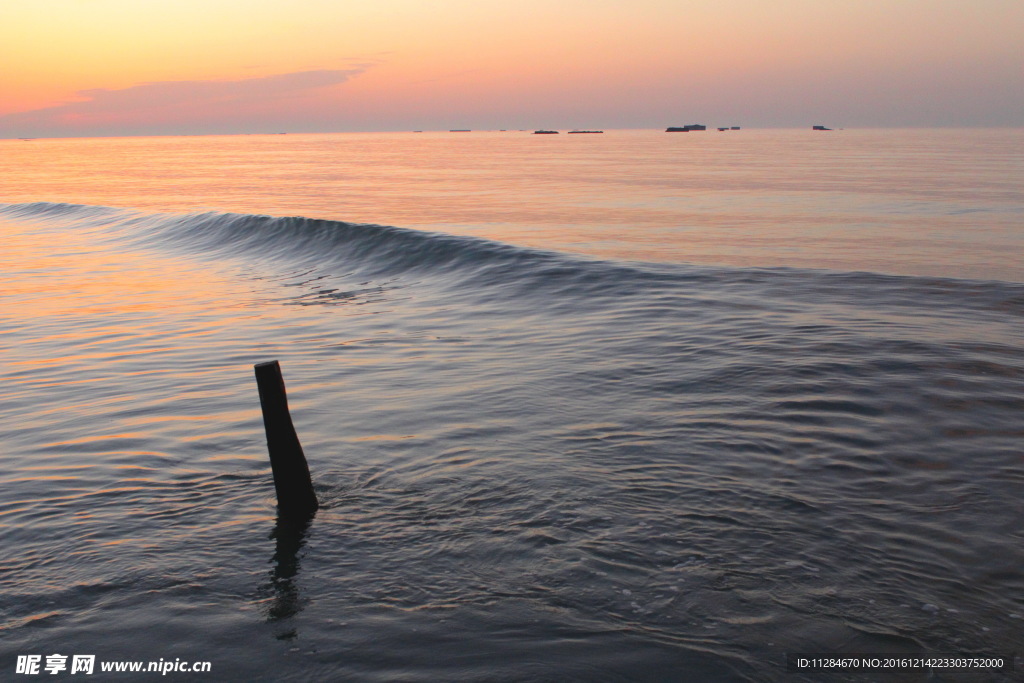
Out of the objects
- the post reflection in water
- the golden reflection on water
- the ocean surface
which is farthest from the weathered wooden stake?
the golden reflection on water

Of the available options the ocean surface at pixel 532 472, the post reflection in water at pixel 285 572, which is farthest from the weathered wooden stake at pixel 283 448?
the ocean surface at pixel 532 472

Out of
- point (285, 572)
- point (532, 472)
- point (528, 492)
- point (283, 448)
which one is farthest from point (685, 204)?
point (285, 572)

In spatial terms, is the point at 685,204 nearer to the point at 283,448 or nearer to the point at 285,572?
the point at 283,448

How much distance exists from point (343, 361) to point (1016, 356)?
11360 millimetres

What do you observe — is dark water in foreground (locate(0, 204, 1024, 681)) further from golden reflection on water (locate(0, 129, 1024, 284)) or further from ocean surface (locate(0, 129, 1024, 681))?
golden reflection on water (locate(0, 129, 1024, 284))

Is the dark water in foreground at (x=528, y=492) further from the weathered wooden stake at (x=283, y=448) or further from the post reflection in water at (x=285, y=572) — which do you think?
the weathered wooden stake at (x=283, y=448)

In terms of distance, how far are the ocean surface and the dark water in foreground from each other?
0.12ft

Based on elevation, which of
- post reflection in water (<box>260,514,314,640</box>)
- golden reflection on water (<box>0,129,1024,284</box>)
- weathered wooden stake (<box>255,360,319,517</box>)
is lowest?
post reflection in water (<box>260,514,314,640</box>)

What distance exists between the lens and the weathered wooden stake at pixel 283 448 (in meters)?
6.84

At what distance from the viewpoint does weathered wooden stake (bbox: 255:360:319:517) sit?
6835 millimetres

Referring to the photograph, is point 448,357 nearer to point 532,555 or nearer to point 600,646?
point 532,555

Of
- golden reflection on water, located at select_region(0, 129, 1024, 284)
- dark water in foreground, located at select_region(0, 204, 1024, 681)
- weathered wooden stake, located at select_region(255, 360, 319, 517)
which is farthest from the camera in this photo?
golden reflection on water, located at select_region(0, 129, 1024, 284)

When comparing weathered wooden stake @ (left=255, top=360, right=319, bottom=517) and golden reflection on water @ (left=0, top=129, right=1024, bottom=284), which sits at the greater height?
golden reflection on water @ (left=0, top=129, right=1024, bottom=284)

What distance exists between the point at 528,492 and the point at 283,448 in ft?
7.98
